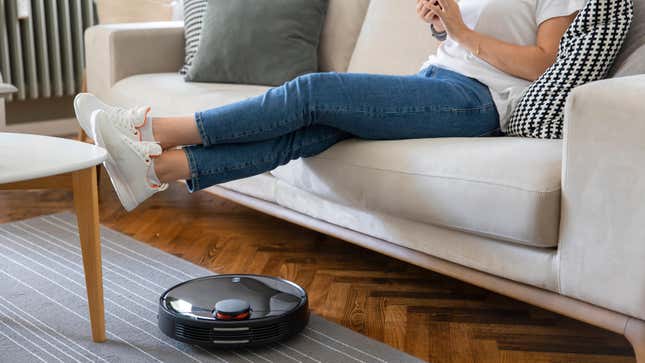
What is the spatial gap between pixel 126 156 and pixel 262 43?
103 centimetres

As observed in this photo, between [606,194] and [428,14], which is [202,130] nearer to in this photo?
[428,14]

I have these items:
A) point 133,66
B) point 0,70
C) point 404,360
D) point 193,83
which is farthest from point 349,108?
point 0,70

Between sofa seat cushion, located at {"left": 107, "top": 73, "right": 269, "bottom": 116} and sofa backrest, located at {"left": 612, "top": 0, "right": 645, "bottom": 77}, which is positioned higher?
sofa backrest, located at {"left": 612, "top": 0, "right": 645, "bottom": 77}

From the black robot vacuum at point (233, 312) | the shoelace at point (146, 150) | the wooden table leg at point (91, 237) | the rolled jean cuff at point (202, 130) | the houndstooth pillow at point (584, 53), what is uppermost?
the houndstooth pillow at point (584, 53)

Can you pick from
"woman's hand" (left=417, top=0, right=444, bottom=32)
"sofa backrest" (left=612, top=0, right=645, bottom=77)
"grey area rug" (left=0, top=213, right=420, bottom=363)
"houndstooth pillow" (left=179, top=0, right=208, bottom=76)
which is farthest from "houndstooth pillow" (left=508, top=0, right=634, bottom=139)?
"houndstooth pillow" (left=179, top=0, right=208, bottom=76)

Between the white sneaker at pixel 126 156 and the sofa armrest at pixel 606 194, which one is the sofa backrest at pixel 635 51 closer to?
the sofa armrest at pixel 606 194

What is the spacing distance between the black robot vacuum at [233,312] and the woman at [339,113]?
8.9 inches

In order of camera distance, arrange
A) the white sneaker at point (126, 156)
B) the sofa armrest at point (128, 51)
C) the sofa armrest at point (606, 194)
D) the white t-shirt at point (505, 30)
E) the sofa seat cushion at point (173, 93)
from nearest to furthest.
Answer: the sofa armrest at point (606, 194) < the white sneaker at point (126, 156) < the white t-shirt at point (505, 30) < the sofa seat cushion at point (173, 93) < the sofa armrest at point (128, 51)

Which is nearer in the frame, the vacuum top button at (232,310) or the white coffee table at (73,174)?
the white coffee table at (73,174)

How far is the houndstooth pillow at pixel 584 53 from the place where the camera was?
1.72m

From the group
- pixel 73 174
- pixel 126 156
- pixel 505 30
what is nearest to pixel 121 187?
pixel 126 156

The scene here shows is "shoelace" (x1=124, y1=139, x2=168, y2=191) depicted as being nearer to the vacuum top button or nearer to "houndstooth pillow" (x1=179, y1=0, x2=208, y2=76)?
the vacuum top button

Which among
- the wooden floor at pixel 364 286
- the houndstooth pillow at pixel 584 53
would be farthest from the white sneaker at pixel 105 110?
the houndstooth pillow at pixel 584 53

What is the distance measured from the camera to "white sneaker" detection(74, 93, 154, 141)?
174 centimetres
